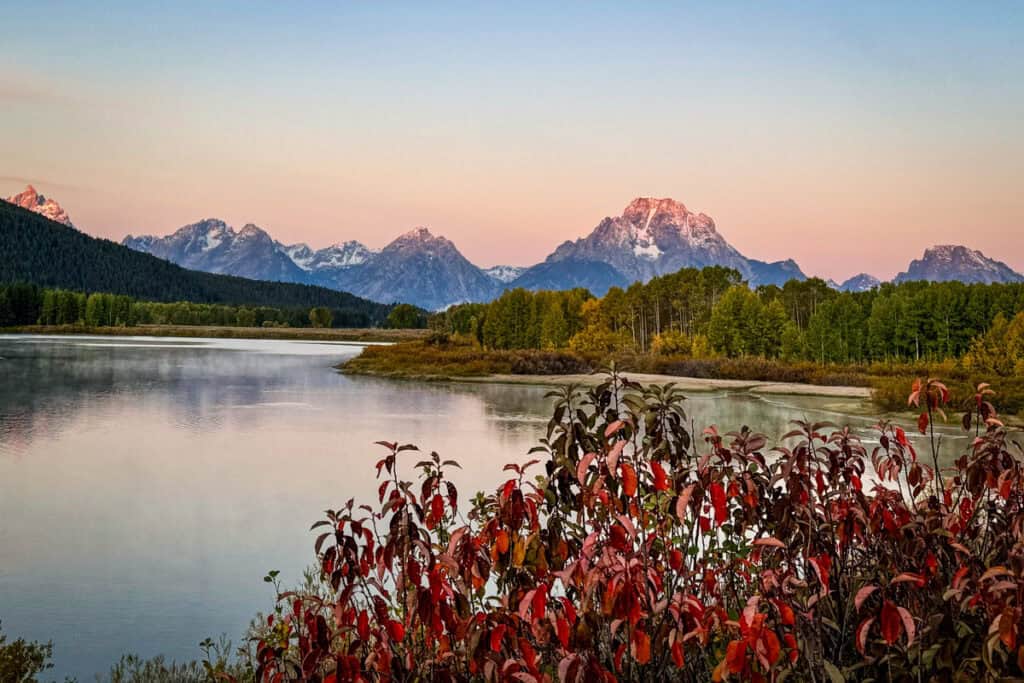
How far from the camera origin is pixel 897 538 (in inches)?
161

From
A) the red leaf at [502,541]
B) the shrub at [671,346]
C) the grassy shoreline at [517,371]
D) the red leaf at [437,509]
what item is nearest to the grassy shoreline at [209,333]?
the grassy shoreline at [517,371]

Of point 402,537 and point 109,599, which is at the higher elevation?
point 402,537

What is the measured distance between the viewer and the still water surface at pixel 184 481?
8.88 meters

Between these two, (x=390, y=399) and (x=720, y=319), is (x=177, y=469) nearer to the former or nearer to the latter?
(x=390, y=399)

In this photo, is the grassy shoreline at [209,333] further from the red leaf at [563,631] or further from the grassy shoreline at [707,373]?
the red leaf at [563,631]

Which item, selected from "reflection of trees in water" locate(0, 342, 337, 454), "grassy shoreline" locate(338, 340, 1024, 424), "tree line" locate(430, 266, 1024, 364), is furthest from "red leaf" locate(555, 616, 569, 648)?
"tree line" locate(430, 266, 1024, 364)

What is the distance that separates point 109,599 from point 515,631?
7.61 m

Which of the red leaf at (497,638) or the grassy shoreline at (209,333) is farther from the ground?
the grassy shoreline at (209,333)

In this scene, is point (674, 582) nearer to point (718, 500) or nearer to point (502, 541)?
point (718, 500)

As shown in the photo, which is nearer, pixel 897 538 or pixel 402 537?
pixel 402 537

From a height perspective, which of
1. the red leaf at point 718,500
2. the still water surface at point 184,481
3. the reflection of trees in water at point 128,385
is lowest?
the still water surface at point 184,481

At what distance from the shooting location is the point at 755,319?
6159 centimetres

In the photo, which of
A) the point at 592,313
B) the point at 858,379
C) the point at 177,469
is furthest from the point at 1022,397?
the point at 592,313

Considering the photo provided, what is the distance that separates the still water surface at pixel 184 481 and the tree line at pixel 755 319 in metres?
25.4
